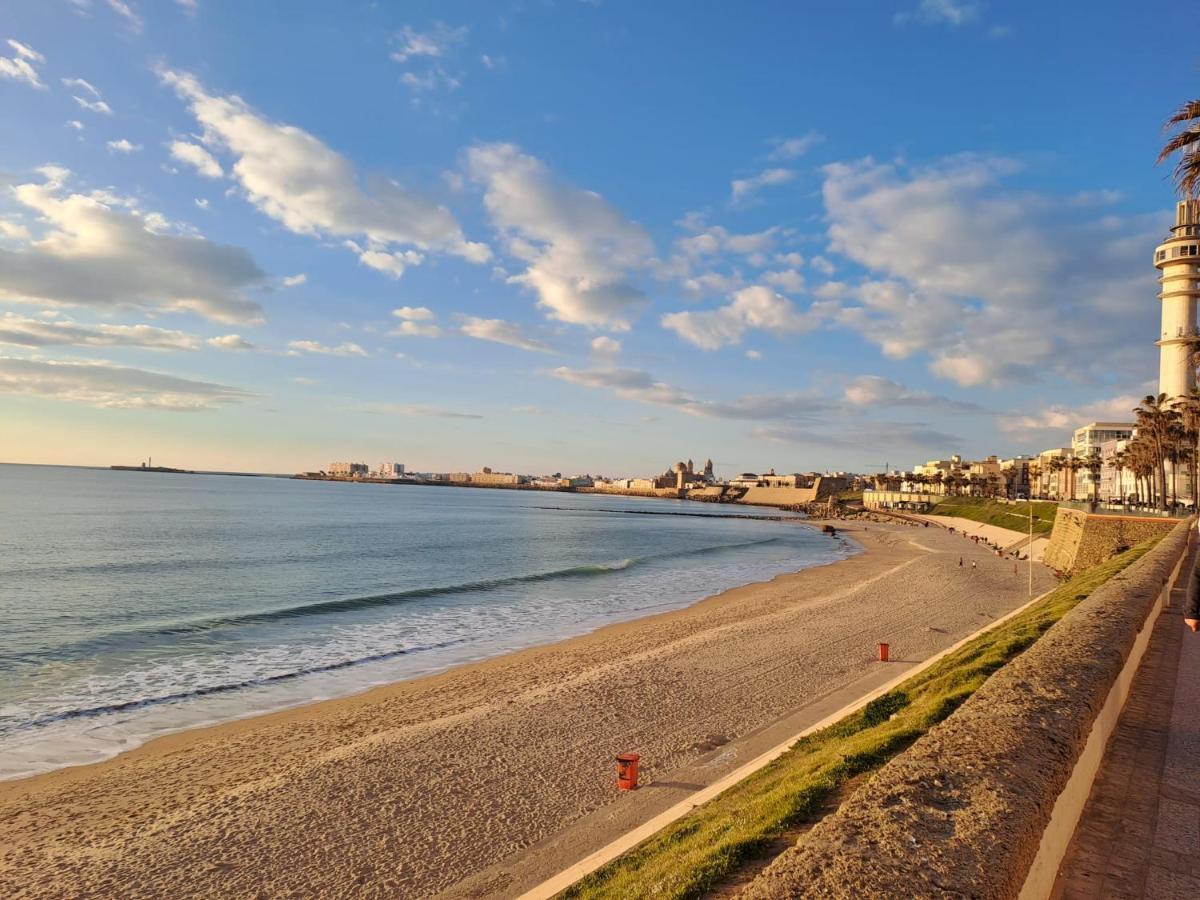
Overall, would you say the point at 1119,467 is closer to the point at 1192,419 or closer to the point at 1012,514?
the point at 1012,514

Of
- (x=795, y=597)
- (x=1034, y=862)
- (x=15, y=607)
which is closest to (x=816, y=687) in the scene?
(x=1034, y=862)

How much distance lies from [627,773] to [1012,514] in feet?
285

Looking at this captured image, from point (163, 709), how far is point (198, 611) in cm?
1485

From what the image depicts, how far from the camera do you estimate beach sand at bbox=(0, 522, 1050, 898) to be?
9.95 meters

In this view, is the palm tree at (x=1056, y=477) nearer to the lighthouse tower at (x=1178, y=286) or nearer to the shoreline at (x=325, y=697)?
the lighthouse tower at (x=1178, y=286)

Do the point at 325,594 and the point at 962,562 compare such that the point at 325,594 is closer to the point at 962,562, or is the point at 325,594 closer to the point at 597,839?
the point at 597,839

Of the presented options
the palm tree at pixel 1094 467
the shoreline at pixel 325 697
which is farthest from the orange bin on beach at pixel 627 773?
the palm tree at pixel 1094 467

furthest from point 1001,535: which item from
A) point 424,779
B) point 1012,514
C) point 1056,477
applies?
point 424,779

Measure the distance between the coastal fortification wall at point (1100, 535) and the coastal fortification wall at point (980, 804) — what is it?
35869 millimetres

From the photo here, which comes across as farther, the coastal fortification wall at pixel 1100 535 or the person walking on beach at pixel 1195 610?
the coastal fortification wall at pixel 1100 535

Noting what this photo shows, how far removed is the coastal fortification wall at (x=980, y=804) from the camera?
138 inches

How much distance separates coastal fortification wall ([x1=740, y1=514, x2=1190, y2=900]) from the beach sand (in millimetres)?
6574

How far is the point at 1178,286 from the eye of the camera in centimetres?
7200

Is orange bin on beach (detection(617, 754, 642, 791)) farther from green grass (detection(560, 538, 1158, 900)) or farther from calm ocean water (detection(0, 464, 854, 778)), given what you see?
calm ocean water (detection(0, 464, 854, 778))
